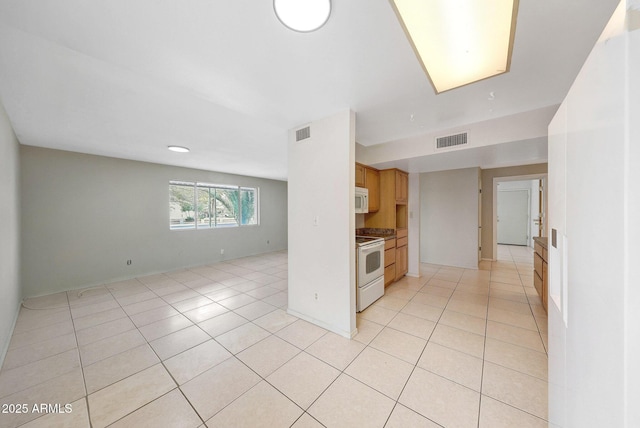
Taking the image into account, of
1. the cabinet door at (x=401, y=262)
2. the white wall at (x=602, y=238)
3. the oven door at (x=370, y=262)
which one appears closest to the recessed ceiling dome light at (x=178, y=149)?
the oven door at (x=370, y=262)

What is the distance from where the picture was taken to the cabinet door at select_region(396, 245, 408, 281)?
4.08 meters

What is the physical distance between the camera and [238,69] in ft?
5.68

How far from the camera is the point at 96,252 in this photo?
161 inches

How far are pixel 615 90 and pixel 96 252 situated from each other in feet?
20.6

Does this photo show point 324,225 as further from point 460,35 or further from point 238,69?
point 460,35

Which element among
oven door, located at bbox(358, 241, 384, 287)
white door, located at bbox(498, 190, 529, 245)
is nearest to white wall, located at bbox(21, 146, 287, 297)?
oven door, located at bbox(358, 241, 384, 287)

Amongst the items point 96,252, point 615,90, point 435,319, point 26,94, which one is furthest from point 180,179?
point 615,90

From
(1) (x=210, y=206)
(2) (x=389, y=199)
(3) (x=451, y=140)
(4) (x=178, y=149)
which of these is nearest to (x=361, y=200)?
(2) (x=389, y=199)

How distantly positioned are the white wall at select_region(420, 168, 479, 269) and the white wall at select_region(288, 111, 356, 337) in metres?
3.92

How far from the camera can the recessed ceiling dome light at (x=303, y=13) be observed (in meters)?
1.15

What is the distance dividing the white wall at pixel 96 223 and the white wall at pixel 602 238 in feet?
20.3

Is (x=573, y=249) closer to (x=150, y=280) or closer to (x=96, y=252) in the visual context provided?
(x=150, y=280)

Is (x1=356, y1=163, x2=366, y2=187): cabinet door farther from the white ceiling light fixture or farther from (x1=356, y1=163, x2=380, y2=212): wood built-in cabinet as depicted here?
the white ceiling light fixture

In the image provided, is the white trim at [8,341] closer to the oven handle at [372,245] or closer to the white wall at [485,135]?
the oven handle at [372,245]
